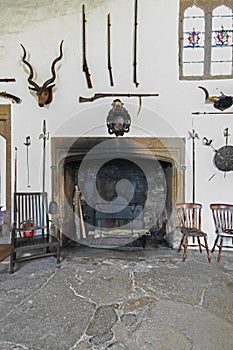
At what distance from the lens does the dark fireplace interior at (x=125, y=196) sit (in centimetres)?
480

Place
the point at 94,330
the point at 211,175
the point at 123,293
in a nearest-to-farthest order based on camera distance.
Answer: the point at 94,330
the point at 123,293
the point at 211,175

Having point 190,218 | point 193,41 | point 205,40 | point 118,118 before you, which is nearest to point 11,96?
point 118,118

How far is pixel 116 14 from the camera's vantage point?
4.20 m

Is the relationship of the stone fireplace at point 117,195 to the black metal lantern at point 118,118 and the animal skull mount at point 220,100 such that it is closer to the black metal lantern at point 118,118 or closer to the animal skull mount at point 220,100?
the black metal lantern at point 118,118

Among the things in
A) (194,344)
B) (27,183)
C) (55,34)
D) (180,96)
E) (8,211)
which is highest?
(55,34)

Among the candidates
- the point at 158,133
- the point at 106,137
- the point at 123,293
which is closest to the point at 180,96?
the point at 158,133

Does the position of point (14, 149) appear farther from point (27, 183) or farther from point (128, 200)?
point (128, 200)

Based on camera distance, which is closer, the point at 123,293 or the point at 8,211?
the point at 123,293

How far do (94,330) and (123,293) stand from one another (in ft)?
2.17

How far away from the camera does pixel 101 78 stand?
423 cm

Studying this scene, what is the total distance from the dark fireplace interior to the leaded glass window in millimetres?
1466

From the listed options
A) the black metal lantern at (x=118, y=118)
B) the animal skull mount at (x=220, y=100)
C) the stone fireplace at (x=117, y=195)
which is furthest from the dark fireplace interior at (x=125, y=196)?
the animal skull mount at (x=220, y=100)

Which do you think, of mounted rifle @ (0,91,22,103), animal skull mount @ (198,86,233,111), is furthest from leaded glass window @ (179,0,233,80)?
mounted rifle @ (0,91,22,103)

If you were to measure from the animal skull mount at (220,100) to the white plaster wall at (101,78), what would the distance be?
0.09m
